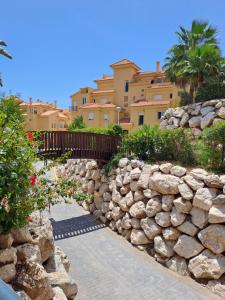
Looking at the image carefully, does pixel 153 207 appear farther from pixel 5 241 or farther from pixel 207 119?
pixel 207 119

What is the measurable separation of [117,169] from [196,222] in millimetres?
5644

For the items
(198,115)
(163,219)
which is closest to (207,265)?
(163,219)

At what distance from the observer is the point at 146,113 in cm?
3356

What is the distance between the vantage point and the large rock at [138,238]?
37.7 feet

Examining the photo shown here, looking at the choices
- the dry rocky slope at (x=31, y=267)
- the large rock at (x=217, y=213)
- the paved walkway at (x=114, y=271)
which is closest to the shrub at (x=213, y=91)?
the large rock at (x=217, y=213)

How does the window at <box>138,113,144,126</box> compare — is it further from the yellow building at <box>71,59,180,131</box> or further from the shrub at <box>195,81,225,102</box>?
the shrub at <box>195,81,225,102</box>

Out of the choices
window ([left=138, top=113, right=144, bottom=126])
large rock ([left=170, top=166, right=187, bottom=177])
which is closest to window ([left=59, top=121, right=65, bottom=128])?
window ([left=138, top=113, right=144, bottom=126])

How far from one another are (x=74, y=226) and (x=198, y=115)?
10.9m

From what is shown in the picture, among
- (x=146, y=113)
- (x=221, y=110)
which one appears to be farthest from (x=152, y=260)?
(x=146, y=113)

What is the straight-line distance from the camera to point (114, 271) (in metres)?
9.59

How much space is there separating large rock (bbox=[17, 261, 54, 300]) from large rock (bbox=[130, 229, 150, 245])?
7757mm

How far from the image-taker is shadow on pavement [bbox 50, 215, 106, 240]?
41.1 ft

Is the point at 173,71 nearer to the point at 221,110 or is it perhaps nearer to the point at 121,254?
the point at 221,110

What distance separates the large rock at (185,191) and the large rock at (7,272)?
7.49 metres
